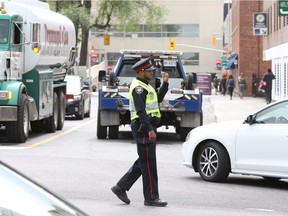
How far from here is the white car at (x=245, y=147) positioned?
12.8 meters

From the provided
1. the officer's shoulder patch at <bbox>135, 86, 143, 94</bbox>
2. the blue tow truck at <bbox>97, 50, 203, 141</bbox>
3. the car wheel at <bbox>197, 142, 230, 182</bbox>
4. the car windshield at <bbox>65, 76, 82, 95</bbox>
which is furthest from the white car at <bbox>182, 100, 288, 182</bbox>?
the car windshield at <bbox>65, 76, 82, 95</bbox>

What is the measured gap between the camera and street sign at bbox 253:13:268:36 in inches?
2244

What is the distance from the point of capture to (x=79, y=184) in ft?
43.0

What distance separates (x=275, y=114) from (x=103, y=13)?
56.6 meters

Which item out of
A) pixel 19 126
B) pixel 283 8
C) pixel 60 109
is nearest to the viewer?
pixel 19 126

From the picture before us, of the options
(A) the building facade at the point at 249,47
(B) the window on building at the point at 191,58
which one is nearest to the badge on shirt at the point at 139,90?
(A) the building facade at the point at 249,47

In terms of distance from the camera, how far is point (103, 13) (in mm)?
68938

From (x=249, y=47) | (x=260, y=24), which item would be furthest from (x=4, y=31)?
(x=249, y=47)

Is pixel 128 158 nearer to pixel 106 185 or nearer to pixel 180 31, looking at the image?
pixel 106 185

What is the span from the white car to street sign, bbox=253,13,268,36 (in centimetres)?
4340

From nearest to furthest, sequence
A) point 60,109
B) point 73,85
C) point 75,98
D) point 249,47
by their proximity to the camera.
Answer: point 60,109 → point 75,98 → point 73,85 → point 249,47

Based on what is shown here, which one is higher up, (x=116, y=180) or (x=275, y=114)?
(x=275, y=114)

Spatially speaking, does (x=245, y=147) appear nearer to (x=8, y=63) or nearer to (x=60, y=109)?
(x=8, y=63)

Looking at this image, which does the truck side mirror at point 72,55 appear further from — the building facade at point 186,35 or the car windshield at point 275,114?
the building facade at point 186,35
